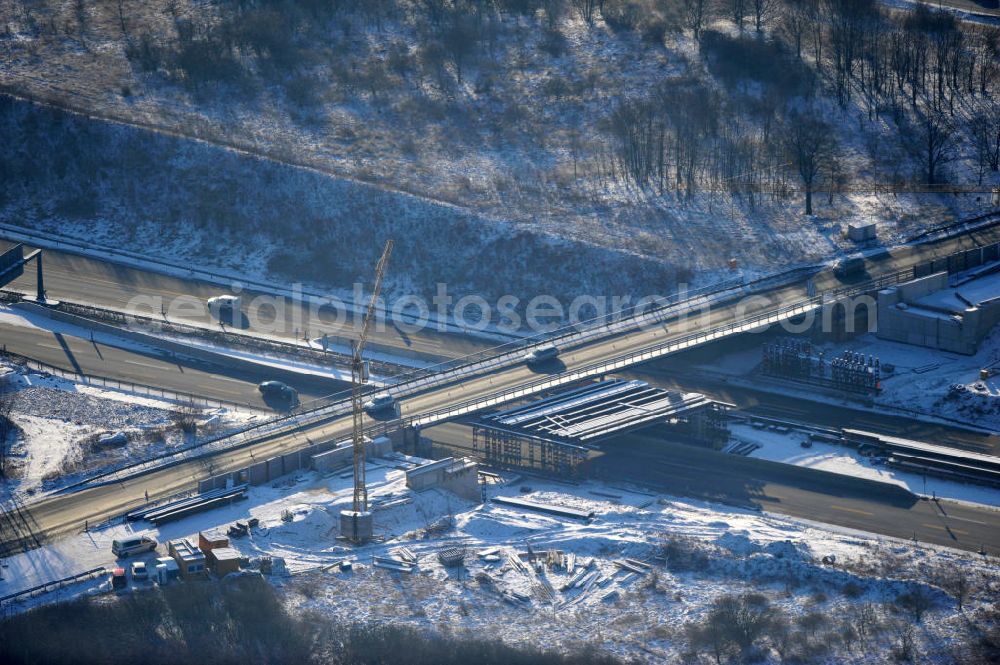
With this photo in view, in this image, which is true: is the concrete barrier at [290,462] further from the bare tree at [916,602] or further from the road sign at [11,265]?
the road sign at [11,265]

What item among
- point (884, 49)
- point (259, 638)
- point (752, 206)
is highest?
point (884, 49)

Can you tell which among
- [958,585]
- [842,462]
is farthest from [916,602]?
[842,462]

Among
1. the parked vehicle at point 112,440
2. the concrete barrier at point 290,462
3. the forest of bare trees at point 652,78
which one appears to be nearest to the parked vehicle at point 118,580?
the concrete barrier at point 290,462

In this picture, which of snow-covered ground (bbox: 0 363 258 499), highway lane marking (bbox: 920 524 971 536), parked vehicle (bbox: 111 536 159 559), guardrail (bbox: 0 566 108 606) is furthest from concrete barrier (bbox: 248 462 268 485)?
highway lane marking (bbox: 920 524 971 536)

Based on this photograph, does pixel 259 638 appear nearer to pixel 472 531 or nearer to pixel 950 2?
pixel 472 531

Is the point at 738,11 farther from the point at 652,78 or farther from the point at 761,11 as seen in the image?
the point at 652,78

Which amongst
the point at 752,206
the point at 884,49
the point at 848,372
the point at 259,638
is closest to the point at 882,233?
the point at 752,206

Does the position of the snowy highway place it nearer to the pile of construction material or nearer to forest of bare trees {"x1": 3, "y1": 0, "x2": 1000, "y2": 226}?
the pile of construction material

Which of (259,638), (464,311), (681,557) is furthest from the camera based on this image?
(464,311)
